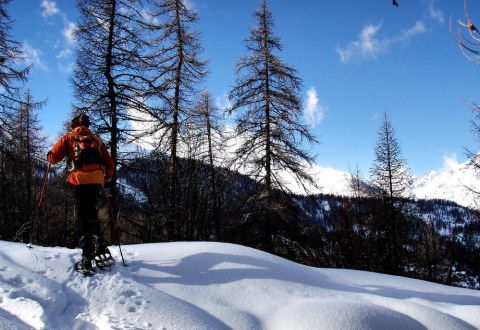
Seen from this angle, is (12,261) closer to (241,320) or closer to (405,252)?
(241,320)

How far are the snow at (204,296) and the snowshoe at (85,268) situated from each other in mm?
93

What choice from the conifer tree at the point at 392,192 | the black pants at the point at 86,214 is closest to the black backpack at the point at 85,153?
the black pants at the point at 86,214

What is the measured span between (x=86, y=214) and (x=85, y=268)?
0.82 metres

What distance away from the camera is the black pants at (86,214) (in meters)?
5.27

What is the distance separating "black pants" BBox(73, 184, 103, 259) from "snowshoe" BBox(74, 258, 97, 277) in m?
0.15

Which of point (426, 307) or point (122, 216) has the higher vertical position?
point (122, 216)

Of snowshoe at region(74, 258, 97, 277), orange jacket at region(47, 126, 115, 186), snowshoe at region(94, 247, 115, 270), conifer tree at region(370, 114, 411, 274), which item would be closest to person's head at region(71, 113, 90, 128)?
orange jacket at region(47, 126, 115, 186)

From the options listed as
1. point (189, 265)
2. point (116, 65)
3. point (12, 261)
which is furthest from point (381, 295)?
point (116, 65)

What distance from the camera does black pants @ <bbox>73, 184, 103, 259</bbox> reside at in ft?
17.3

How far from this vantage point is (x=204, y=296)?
4.68 m

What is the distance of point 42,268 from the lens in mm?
4988

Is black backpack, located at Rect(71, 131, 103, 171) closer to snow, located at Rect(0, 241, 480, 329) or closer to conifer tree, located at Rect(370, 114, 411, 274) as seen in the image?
snow, located at Rect(0, 241, 480, 329)

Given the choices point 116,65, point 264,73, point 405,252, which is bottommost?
point 405,252

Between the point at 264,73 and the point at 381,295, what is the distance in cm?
1331
